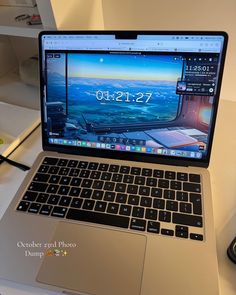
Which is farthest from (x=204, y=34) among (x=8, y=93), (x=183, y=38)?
(x=8, y=93)

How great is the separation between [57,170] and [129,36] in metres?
0.33

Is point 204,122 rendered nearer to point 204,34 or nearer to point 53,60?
point 204,34

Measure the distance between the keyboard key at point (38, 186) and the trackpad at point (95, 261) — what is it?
11 centimetres

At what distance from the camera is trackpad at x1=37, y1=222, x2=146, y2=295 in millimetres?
415

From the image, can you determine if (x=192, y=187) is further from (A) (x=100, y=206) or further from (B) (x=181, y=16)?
(B) (x=181, y=16)

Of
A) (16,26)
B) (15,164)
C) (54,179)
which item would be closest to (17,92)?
(16,26)

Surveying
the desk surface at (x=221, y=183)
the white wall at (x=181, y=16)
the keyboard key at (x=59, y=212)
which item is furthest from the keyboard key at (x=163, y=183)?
the white wall at (x=181, y=16)

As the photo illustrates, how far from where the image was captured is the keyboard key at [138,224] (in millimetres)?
487

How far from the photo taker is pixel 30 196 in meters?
0.56

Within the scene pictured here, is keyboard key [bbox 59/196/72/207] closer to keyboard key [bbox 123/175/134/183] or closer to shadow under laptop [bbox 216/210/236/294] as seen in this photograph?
keyboard key [bbox 123/175/134/183]

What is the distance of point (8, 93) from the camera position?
957mm

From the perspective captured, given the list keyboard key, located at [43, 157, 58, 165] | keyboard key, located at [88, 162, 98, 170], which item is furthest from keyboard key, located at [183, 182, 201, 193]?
keyboard key, located at [43, 157, 58, 165]

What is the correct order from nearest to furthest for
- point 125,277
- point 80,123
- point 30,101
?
1. point 125,277
2. point 80,123
3. point 30,101

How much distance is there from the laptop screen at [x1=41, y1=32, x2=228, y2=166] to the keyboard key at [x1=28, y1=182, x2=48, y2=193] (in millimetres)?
112
